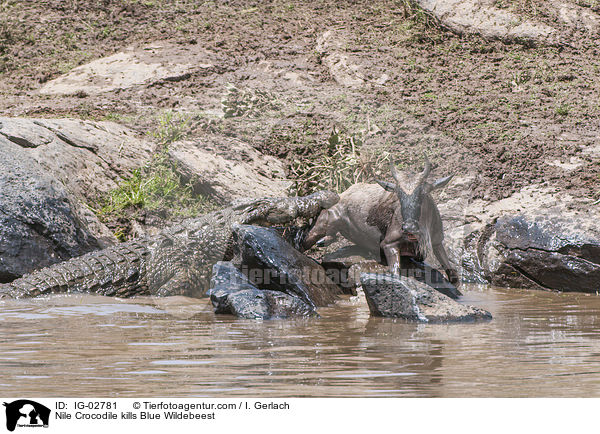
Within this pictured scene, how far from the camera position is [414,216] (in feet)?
19.9

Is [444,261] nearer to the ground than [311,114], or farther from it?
nearer to the ground

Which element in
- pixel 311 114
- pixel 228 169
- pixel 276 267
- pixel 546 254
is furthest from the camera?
pixel 311 114

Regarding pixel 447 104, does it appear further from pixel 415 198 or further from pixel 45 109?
pixel 45 109

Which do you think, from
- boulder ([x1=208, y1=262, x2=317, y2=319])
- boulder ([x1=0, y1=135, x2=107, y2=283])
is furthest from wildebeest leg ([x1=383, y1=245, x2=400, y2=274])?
boulder ([x1=0, y1=135, x2=107, y2=283])

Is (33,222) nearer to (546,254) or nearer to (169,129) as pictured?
(169,129)

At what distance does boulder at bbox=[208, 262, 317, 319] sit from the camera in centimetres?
516

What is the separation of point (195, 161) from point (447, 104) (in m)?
4.18

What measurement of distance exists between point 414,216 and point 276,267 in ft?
4.30

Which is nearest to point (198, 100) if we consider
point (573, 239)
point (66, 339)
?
point (573, 239)
